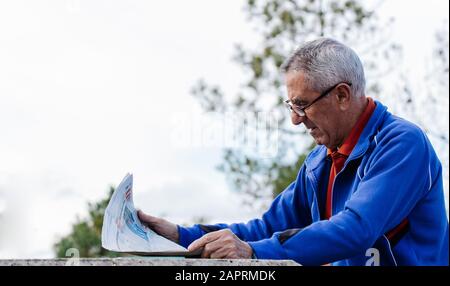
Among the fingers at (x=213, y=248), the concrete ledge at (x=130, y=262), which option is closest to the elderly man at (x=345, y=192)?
the fingers at (x=213, y=248)

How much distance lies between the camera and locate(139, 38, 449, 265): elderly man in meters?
→ 2.72

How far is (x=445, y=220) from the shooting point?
10.4 ft

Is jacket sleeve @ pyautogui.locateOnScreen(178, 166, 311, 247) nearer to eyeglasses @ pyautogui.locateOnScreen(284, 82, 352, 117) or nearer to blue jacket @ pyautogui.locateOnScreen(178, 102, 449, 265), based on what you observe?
blue jacket @ pyautogui.locateOnScreen(178, 102, 449, 265)

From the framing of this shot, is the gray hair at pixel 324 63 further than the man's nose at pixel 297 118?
No

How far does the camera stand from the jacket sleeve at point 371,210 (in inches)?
107

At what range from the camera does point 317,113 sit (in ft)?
10.9

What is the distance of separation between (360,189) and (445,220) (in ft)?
1.56

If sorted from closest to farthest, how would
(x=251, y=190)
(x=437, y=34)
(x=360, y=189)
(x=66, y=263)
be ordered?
(x=66, y=263) → (x=360, y=189) → (x=437, y=34) → (x=251, y=190)

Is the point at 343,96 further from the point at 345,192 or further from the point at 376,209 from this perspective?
the point at 376,209

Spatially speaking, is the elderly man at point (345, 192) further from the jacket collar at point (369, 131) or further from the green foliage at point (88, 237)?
the green foliage at point (88, 237)

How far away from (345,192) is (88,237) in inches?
281
